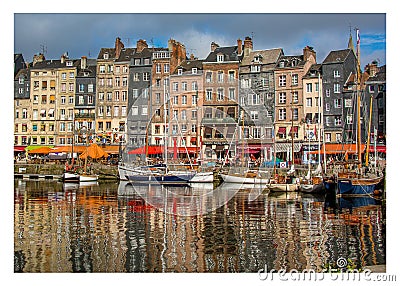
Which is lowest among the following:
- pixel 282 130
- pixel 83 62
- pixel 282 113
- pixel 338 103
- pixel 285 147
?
Result: pixel 285 147

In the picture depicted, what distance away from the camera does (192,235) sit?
12750 mm

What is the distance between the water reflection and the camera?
9875 mm

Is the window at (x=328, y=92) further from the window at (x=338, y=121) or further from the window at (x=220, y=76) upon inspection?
the window at (x=220, y=76)

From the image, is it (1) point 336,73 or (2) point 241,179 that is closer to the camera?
(2) point 241,179

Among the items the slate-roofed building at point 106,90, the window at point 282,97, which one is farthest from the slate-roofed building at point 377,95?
the slate-roofed building at point 106,90

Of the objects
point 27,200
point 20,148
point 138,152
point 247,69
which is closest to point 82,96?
point 20,148

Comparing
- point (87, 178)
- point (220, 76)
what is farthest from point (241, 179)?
point (220, 76)

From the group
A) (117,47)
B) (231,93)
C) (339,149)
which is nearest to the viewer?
(339,149)

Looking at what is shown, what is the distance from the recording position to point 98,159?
42406 mm

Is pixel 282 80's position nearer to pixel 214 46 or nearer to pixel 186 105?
pixel 214 46

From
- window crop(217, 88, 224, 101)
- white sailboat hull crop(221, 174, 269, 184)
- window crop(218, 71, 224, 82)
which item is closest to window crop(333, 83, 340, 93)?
window crop(217, 88, 224, 101)

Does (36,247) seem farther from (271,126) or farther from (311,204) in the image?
(271,126)

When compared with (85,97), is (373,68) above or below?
above
